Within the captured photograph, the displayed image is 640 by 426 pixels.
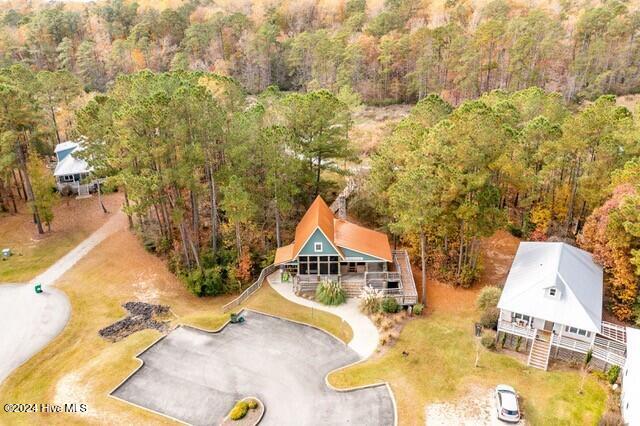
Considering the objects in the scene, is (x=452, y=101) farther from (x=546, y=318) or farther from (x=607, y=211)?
(x=546, y=318)

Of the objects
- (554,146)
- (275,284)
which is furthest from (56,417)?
(554,146)

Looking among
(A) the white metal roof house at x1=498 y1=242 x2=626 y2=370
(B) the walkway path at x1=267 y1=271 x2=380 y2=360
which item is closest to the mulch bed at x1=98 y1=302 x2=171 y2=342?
(B) the walkway path at x1=267 y1=271 x2=380 y2=360

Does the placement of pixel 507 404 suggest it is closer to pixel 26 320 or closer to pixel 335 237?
pixel 335 237

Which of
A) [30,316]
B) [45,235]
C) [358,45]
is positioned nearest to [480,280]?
[30,316]

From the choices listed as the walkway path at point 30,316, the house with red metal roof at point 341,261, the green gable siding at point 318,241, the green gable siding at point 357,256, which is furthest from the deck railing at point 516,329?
the walkway path at point 30,316

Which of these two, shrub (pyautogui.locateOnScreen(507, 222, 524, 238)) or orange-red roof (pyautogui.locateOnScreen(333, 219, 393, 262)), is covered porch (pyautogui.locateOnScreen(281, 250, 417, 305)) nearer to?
orange-red roof (pyautogui.locateOnScreen(333, 219, 393, 262))
